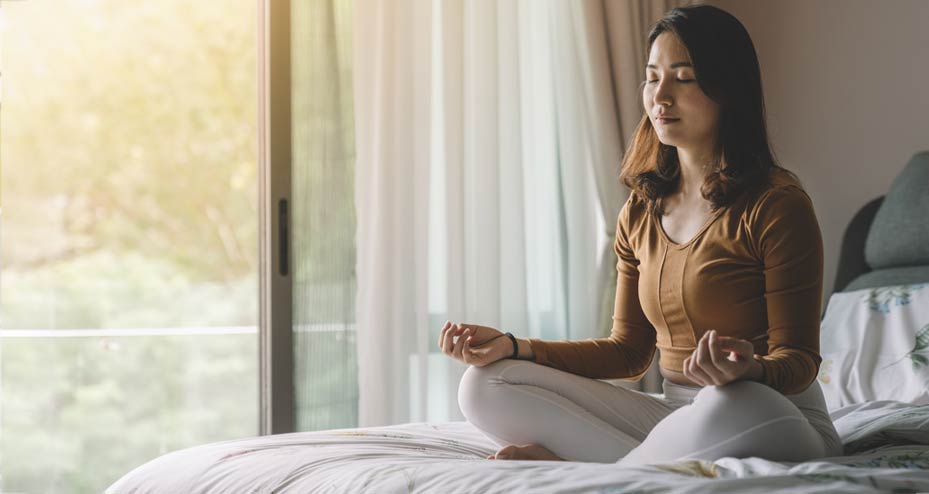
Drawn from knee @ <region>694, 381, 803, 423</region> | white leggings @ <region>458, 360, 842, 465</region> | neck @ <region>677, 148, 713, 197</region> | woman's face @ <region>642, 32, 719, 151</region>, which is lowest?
white leggings @ <region>458, 360, 842, 465</region>

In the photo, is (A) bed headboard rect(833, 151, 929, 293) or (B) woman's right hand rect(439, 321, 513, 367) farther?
(A) bed headboard rect(833, 151, 929, 293)

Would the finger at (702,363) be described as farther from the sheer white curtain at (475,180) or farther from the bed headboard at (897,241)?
the sheer white curtain at (475,180)

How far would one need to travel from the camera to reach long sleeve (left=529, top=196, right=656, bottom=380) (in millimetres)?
1698

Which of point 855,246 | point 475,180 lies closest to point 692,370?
point 855,246

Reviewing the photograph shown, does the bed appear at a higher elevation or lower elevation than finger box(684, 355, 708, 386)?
lower

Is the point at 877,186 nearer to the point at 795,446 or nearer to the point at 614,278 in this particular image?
the point at 614,278

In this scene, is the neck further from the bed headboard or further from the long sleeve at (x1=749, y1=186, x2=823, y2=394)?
the bed headboard

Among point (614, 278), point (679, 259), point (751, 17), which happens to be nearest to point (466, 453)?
point (679, 259)

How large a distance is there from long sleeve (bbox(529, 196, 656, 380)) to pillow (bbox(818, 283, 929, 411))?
584 millimetres

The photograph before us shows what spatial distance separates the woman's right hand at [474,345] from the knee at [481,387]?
0.01 metres

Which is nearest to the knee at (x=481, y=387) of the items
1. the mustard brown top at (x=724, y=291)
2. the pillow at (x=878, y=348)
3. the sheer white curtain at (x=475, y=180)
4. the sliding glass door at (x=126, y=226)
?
the mustard brown top at (x=724, y=291)

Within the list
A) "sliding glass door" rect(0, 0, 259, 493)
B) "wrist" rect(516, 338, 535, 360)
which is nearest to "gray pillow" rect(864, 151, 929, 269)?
"wrist" rect(516, 338, 535, 360)

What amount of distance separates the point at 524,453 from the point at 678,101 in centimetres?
64

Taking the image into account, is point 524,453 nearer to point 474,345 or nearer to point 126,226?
point 474,345
